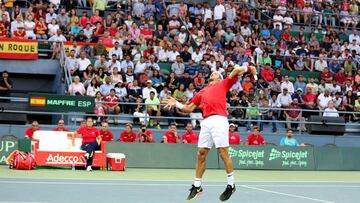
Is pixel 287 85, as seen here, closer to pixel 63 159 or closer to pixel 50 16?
pixel 50 16

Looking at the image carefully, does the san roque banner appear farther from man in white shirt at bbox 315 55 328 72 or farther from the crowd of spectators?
man in white shirt at bbox 315 55 328 72

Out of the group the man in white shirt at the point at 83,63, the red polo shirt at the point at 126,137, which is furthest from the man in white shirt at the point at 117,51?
the red polo shirt at the point at 126,137

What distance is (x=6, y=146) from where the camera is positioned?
2436 centimetres

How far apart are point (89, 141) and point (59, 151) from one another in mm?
1165

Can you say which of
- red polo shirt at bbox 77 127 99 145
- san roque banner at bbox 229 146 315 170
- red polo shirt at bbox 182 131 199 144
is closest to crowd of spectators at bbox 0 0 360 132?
red polo shirt at bbox 182 131 199 144

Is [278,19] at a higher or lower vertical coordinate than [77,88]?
higher

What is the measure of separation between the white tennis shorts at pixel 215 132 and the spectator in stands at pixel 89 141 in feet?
29.0

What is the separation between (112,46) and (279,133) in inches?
290

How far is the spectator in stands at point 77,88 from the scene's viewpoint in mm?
27250

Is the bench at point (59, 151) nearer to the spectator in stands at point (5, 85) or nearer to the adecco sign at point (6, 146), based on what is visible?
the adecco sign at point (6, 146)

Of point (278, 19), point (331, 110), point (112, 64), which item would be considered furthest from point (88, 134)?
point (278, 19)

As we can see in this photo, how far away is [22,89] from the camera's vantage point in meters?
31.3

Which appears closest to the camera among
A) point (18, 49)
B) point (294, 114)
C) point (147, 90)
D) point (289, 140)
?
point (289, 140)

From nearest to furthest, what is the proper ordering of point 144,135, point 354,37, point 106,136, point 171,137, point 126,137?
point 106,136, point 126,137, point 144,135, point 171,137, point 354,37
